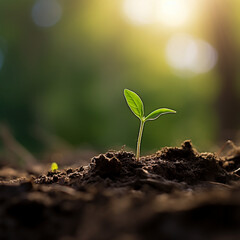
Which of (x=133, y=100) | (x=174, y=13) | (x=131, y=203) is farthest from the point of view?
(x=174, y=13)

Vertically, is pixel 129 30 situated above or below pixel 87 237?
above

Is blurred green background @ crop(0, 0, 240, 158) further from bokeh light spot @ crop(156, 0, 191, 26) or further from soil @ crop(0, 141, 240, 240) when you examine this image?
soil @ crop(0, 141, 240, 240)

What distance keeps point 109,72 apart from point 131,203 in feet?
34.5

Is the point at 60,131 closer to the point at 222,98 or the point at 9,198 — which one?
the point at 222,98

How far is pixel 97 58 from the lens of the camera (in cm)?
1105

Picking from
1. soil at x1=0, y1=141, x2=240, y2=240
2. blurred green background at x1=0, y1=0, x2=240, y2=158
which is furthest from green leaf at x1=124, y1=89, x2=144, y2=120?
blurred green background at x1=0, y1=0, x2=240, y2=158

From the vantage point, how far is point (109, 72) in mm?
11023

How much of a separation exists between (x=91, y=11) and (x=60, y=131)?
15.9 ft

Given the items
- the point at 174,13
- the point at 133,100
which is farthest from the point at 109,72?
the point at 133,100

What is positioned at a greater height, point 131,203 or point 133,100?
point 133,100

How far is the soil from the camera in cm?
55

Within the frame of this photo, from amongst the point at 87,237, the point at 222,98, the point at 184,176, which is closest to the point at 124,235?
the point at 87,237

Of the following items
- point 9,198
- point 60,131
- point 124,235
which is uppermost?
point 60,131

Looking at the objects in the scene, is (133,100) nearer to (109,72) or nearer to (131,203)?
(131,203)
